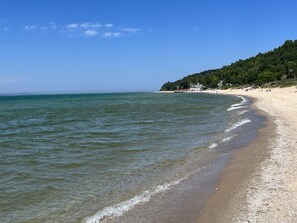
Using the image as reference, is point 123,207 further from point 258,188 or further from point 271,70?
point 271,70

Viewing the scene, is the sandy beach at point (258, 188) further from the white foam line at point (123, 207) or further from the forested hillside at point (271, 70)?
the forested hillside at point (271, 70)

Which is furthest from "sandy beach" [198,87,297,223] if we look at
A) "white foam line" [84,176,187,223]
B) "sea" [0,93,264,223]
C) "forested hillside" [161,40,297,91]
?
"forested hillside" [161,40,297,91]

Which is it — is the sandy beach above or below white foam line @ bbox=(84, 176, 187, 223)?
above

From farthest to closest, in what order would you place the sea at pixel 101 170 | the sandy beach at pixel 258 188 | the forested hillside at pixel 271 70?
the forested hillside at pixel 271 70 < the sea at pixel 101 170 < the sandy beach at pixel 258 188

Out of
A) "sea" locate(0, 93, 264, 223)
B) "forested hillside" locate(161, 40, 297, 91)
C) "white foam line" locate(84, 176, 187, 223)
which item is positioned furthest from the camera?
"forested hillside" locate(161, 40, 297, 91)

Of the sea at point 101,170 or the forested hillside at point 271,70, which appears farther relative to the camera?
the forested hillside at point 271,70

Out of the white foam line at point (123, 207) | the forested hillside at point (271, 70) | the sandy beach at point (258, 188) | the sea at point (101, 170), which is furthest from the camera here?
the forested hillside at point (271, 70)

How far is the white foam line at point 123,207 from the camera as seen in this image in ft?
27.6

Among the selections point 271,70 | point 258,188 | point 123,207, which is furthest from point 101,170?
point 271,70

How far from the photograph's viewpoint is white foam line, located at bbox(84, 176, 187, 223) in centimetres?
841

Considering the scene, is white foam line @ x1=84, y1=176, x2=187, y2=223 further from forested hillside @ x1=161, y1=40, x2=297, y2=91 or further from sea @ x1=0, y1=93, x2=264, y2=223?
forested hillside @ x1=161, y1=40, x2=297, y2=91

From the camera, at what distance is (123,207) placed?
9.02 metres

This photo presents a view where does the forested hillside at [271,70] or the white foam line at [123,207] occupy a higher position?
the forested hillside at [271,70]

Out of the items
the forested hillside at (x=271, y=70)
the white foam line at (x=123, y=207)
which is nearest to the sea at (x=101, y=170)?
the white foam line at (x=123, y=207)
